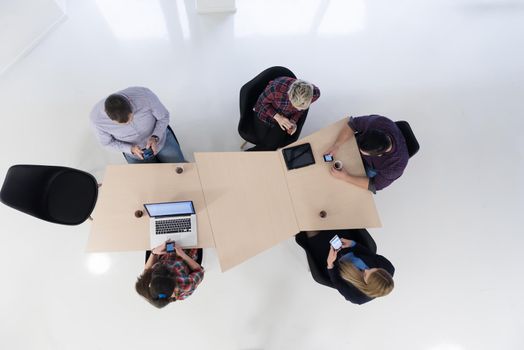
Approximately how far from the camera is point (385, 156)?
2.28m

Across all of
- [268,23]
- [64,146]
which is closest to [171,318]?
[64,146]

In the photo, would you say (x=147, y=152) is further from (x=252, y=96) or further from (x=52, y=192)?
(x=252, y=96)

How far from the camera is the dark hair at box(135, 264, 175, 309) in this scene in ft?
5.81

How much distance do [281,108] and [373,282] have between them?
1411 millimetres

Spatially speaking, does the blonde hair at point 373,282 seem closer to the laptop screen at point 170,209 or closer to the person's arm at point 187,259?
the person's arm at point 187,259

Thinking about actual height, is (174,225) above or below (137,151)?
below

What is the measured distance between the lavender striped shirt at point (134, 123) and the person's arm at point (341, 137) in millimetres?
1330

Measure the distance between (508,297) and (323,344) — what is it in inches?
76.0

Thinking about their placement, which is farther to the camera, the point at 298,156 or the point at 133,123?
the point at 298,156

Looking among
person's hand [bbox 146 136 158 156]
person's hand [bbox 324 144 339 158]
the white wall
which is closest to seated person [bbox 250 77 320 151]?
person's hand [bbox 324 144 339 158]

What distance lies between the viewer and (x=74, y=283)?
9.14 ft

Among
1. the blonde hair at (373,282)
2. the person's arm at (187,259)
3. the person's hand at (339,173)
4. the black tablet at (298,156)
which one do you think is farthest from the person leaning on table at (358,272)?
the person's arm at (187,259)

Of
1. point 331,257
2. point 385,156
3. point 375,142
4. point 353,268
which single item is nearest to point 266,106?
point 375,142

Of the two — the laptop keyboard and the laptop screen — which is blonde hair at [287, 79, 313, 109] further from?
the laptop keyboard
